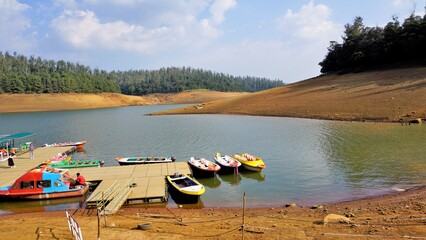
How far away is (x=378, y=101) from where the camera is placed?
59.5 meters

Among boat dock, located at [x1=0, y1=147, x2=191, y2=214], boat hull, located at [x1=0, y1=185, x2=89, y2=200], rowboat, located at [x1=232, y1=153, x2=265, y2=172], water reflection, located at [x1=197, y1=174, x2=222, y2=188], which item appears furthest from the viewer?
rowboat, located at [x1=232, y1=153, x2=265, y2=172]

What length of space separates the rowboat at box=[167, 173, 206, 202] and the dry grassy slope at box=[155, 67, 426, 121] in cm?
3923

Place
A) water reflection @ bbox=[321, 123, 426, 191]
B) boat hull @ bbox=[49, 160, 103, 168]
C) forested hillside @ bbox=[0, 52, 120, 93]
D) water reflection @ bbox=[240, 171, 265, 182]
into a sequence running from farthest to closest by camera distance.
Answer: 1. forested hillside @ bbox=[0, 52, 120, 93]
2. boat hull @ bbox=[49, 160, 103, 168]
3. water reflection @ bbox=[240, 171, 265, 182]
4. water reflection @ bbox=[321, 123, 426, 191]

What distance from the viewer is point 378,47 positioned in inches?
3383

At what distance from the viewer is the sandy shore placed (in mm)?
13203

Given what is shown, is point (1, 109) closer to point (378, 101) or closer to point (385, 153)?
point (378, 101)

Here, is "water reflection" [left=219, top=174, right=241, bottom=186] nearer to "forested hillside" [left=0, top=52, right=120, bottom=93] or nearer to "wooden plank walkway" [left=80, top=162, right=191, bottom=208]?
"wooden plank walkway" [left=80, top=162, right=191, bottom=208]

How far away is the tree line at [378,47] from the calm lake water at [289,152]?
1517 inches

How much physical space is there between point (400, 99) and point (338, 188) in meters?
41.5

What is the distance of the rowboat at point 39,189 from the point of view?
74.5 ft

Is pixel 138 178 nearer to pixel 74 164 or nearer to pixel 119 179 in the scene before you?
pixel 119 179

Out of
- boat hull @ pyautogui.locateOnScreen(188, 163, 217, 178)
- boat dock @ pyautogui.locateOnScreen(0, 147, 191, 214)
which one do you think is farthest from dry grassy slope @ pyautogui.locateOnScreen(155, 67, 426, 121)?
boat dock @ pyautogui.locateOnScreen(0, 147, 191, 214)

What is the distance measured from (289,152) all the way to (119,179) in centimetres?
1754

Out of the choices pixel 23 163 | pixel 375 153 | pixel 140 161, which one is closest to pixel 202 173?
pixel 140 161
